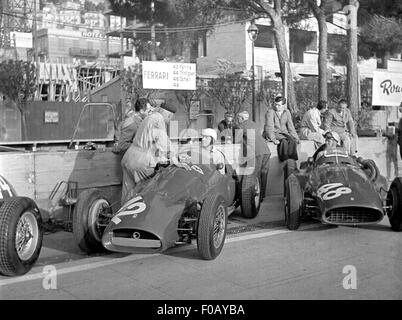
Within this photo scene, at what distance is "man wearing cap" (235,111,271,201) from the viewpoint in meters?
9.23

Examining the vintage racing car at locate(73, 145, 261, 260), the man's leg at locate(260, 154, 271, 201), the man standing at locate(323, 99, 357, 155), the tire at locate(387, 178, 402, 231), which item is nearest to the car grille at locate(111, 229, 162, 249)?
the vintage racing car at locate(73, 145, 261, 260)

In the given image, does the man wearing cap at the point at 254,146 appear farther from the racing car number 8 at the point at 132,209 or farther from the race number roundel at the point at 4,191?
the race number roundel at the point at 4,191

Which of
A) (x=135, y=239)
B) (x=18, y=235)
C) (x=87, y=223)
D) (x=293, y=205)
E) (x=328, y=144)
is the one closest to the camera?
(x=18, y=235)

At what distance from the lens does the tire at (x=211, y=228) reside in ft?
17.6

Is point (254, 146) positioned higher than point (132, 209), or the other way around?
point (254, 146)

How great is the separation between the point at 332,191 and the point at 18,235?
3.71 metres

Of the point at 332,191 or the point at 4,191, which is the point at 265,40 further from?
the point at 4,191

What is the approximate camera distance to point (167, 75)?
1296 cm

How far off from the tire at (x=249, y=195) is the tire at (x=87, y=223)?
2.48 meters

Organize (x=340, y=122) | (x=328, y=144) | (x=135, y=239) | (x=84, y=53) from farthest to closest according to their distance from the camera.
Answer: (x=84, y=53)
(x=340, y=122)
(x=328, y=144)
(x=135, y=239)

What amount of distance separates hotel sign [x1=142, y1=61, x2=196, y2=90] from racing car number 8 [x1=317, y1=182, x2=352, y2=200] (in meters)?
6.68

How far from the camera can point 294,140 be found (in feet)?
33.8

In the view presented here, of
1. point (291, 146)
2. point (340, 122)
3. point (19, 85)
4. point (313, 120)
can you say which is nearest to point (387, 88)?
point (340, 122)

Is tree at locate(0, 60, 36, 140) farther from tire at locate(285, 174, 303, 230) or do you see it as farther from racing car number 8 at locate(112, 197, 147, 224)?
racing car number 8 at locate(112, 197, 147, 224)
